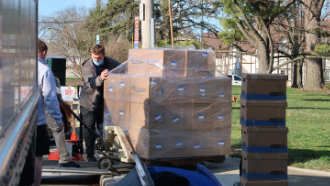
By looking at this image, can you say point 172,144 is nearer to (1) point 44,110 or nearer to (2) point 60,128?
(2) point 60,128

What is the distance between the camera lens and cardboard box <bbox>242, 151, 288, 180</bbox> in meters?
4.75

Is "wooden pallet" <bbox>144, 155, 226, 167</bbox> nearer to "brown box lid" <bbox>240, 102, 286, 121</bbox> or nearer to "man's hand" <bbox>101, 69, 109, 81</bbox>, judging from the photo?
"man's hand" <bbox>101, 69, 109, 81</bbox>

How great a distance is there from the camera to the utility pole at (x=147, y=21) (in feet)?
27.4

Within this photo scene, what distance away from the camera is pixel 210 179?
107 inches

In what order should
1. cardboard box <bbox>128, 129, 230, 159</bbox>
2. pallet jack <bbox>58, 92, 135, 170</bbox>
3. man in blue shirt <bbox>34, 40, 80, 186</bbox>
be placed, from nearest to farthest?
man in blue shirt <bbox>34, 40, 80, 186</bbox> < pallet jack <bbox>58, 92, 135, 170</bbox> < cardboard box <bbox>128, 129, 230, 159</bbox>

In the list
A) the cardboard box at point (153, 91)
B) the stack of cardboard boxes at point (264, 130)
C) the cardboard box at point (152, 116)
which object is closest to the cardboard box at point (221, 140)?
the cardboard box at point (152, 116)

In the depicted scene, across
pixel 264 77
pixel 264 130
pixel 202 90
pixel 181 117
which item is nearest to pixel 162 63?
pixel 202 90

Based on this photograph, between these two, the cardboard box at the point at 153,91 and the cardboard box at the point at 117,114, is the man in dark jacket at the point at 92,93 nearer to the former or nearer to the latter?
the cardboard box at the point at 117,114

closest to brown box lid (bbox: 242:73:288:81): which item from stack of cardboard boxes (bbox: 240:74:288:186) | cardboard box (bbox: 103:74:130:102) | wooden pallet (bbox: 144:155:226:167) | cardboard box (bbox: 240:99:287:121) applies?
stack of cardboard boxes (bbox: 240:74:288:186)

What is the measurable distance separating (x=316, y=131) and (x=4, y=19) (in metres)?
9.65

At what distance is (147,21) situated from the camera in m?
8.48

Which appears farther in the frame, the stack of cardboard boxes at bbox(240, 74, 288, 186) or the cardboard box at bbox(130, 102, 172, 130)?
the cardboard box at bbox(130, 102, 172, 130)

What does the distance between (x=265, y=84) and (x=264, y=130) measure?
526 millimetres

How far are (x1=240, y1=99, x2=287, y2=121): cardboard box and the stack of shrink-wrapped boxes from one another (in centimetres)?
117
